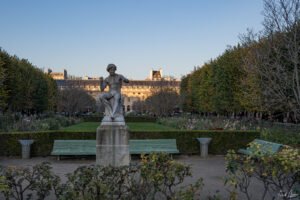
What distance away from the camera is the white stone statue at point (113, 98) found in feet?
33.3

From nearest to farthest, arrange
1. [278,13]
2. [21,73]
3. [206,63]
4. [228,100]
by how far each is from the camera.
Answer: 1. [278,13]
2. [228,100]
3. [21,73]
4. [206,63]

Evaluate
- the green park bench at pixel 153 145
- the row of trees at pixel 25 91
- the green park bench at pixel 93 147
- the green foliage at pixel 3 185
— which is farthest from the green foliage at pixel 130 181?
the row of trees at pixel 25 91

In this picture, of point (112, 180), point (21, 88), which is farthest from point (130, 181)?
point (21, 88)

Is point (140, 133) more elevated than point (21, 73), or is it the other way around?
point (21, 73)

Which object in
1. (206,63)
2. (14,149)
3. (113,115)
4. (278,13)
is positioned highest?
(206,63)

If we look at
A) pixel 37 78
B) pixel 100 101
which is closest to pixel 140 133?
pixel 100 101

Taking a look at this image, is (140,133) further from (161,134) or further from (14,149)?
(14,149)

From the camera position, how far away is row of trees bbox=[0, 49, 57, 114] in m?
40.6

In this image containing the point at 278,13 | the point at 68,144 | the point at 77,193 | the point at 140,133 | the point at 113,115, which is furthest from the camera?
the point at 140,133

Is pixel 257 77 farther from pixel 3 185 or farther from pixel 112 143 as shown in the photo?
pixel 3 185

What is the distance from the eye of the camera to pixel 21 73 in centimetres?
4766

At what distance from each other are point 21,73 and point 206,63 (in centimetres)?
2602

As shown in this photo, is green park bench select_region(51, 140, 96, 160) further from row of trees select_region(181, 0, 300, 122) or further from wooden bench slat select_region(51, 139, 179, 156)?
row of trees select_region(181, 0, 300, 122)

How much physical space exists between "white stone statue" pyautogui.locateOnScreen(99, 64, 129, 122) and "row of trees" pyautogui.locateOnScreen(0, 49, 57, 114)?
25.8 m
